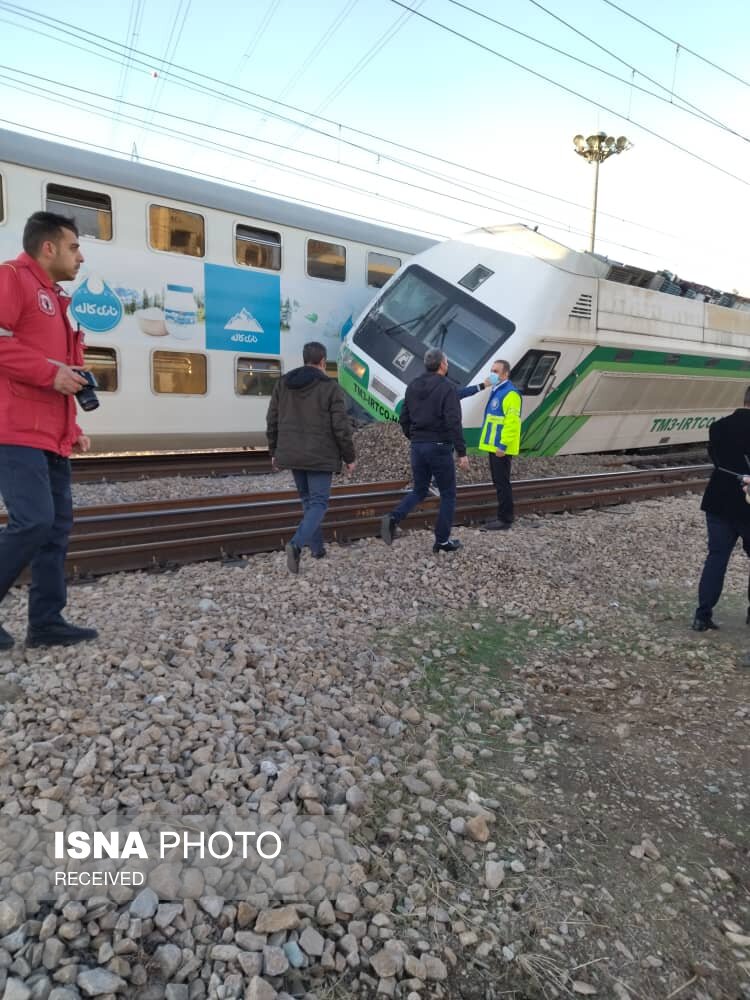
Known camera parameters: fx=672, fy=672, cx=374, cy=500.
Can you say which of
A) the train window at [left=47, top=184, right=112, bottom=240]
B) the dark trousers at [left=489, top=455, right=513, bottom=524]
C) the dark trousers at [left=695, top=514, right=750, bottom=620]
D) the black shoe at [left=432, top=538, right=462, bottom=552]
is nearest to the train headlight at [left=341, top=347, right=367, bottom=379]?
the dark trousers at [left=489, top=455, right=513, bottom=524]

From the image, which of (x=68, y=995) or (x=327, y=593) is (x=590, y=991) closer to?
(x=68, y=995)

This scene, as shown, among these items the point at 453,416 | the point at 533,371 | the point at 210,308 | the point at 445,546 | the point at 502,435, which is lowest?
the point at 445,546

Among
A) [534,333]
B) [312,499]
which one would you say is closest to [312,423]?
[312,499]

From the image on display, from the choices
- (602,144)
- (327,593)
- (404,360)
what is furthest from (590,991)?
(602,144)

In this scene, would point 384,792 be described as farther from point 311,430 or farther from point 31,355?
point 311,430

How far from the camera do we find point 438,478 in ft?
21.6

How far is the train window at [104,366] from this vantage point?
9.74 meters

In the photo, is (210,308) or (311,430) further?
(210,308)

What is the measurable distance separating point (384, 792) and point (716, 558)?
347 centimetres

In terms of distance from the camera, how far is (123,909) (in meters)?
2.02

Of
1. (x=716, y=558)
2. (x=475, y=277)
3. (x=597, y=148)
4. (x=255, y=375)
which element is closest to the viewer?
(x=716, y=558)

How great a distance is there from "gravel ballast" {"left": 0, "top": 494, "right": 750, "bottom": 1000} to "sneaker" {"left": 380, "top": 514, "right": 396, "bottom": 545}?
1645 millimetres

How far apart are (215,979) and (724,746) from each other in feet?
9.00

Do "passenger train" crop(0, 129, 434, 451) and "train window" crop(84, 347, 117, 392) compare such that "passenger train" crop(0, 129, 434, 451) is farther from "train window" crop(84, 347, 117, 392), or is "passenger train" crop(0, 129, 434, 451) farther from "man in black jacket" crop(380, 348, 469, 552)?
"man in black jacket" crop(380, 348, 469, 552)
